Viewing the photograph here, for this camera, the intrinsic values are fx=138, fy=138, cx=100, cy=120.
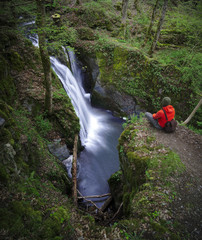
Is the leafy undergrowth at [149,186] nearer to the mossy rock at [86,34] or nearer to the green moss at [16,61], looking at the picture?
the green moss at [16,61]

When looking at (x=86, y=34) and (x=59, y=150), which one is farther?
(x=86, y=34)

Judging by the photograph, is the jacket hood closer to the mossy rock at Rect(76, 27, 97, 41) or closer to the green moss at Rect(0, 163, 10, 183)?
the green moss at Rect(0, 163, 10, 183)

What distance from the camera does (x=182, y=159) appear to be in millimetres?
4754

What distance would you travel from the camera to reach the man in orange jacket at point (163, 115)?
543 cm

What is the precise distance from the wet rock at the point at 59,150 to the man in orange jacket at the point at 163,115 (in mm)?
4481

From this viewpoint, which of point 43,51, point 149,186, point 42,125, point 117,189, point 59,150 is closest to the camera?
point 149,186

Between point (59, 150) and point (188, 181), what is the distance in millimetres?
5445

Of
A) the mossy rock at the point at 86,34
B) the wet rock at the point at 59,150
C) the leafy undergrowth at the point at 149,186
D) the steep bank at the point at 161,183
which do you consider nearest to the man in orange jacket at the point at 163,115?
the steep bank at the point at 161,183

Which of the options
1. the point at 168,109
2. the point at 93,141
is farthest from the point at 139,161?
the point at 93,141

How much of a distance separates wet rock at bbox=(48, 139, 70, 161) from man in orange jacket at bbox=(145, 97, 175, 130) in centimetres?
448

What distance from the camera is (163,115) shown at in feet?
18.5

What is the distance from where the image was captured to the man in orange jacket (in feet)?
17.8

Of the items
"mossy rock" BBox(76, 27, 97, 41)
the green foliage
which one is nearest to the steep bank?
the green foliage

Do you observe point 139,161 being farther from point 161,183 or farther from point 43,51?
point 43,51
